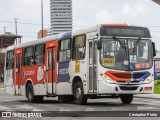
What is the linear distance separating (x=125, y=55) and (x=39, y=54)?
603cm

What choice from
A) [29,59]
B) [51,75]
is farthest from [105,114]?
[29,59]

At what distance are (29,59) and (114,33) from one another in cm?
710

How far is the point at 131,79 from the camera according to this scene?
59.9ft

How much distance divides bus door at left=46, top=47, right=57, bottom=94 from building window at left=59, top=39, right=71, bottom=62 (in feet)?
1.95

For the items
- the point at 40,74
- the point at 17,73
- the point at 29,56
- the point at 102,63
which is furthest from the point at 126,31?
the point at 17,73

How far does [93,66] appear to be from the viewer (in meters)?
18.5

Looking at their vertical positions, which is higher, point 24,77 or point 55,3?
point 55,3

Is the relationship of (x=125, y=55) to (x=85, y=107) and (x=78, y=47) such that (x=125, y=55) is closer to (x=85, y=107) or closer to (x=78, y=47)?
(x=78, y=47)

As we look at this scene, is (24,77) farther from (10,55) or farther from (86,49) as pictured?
(86,49)

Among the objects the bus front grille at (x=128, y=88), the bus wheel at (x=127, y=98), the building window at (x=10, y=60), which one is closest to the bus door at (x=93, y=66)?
the bus front grille at (x=128, y=88)

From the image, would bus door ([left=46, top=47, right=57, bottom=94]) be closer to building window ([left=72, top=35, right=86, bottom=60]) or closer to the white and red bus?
the white and red bus

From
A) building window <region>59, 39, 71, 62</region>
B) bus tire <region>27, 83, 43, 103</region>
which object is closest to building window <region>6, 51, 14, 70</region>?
bus tire <region>27, 83, 43, 103</region>

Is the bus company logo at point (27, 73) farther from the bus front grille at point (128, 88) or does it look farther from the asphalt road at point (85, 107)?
the bus front grille at point (128, 88)

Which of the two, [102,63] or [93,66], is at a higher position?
[102,63]
